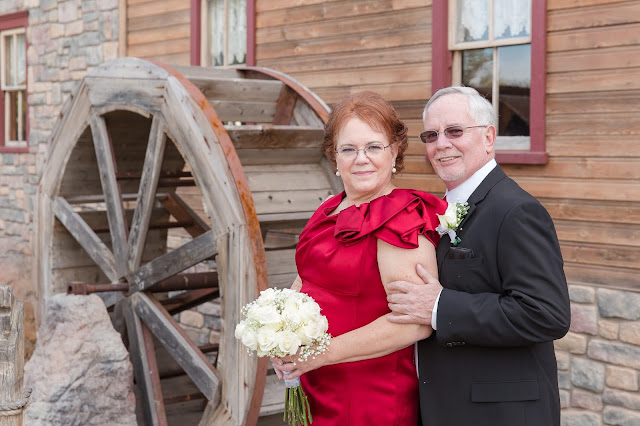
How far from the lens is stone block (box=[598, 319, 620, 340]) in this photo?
15.8ft

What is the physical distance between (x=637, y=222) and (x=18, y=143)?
845cm

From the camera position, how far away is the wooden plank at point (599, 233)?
4719 mm

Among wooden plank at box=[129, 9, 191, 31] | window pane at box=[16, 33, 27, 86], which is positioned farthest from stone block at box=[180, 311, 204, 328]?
window pane at box=[16, 33, 27, 86]

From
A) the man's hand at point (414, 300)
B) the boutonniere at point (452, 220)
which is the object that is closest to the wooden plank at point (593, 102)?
the boutonniere at point (452, 220)

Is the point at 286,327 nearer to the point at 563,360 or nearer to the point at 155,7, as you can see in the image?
the point at 563,360

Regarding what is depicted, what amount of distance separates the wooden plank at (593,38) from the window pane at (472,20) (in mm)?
570

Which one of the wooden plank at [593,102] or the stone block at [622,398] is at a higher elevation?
the wooden plank at [593,102]

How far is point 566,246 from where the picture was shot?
5043 millimetres

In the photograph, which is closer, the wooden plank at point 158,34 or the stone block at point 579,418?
the stone block at point 579,418

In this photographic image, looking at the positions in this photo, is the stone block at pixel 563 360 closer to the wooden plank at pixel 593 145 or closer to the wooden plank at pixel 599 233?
the wooden plank at pixel 599 233

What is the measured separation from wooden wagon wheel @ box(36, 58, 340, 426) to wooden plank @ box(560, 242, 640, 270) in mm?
1506

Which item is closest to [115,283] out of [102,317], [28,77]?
[102,317]

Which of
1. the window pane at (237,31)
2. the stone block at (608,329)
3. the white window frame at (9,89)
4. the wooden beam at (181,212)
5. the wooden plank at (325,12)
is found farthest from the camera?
the white window frame at (9,89)

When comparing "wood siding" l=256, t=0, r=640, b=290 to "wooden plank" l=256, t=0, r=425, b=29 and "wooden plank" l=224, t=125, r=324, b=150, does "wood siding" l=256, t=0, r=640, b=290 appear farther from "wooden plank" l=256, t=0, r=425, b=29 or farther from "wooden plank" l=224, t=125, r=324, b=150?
"wooden plank" l=224, t=125, r=324, b=150
